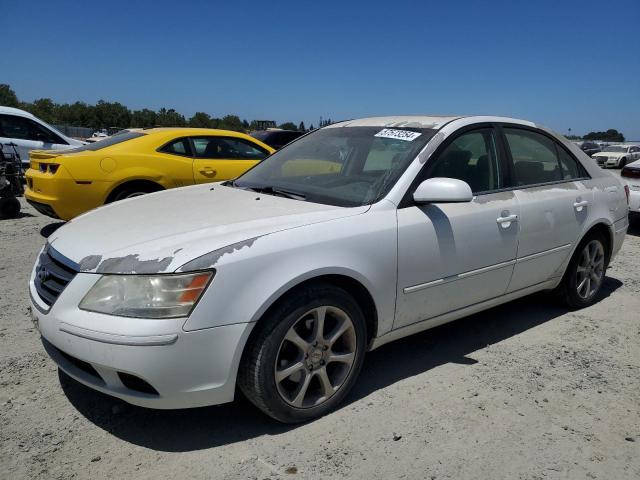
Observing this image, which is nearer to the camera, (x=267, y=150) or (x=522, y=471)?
(x=522, y=471)

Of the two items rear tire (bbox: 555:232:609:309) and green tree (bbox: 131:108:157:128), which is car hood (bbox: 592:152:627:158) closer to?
rear tire (bbox: 555:232:609:309)

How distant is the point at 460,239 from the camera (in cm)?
315

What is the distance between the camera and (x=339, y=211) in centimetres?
281

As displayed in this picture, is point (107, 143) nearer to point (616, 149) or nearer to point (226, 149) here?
point (226, 149)

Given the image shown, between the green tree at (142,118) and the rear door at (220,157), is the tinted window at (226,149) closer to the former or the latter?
the rear door at (220,157)

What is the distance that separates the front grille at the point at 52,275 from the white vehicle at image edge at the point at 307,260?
1 centimetres

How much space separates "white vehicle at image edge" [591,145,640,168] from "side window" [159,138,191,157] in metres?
27.4

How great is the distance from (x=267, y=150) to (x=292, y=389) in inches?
219

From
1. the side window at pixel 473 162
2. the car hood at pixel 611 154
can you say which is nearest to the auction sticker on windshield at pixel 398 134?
the side window at pixel 473 162

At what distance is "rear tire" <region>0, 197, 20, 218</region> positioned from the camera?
769cm

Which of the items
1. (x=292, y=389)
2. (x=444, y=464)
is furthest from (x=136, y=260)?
(x=444, y=464)

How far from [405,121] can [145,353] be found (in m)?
2.32

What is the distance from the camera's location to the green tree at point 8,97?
238 ft

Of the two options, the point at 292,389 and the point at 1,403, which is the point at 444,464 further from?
the point at 1,403
